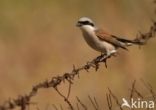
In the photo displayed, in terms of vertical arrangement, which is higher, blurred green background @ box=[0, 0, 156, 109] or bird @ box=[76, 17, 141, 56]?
blurred green background @ box=[0, 0, 156, 109]

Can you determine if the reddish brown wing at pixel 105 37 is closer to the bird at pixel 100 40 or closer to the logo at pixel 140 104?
the bird at pixel 100 40

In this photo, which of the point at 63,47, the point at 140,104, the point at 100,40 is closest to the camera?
the point at 140,104

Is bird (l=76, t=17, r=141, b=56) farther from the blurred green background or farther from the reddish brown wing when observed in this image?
the blurred green background

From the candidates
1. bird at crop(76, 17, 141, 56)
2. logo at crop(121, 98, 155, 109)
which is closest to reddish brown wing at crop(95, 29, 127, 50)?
bird at crop(76, 17, 141, 56)

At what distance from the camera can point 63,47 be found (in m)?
13.4

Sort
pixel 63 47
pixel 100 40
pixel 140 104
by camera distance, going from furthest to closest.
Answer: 1. pixel 63 47
2. pixel 100 40
3. pixel 140 104

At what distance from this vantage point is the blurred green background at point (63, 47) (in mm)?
12281

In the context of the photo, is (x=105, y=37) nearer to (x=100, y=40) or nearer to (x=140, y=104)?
(x=100, y=40)

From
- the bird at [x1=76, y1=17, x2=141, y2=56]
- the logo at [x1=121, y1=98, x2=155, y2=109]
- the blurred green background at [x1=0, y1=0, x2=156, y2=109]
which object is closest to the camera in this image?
the logo at [x1=121, y1=98, x2=155, y2=109]

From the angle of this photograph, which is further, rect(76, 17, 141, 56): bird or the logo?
rect(76, 17, 141, 56): bird

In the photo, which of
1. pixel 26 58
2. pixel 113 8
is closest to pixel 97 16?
pixel 113 8

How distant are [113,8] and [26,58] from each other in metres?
1.58

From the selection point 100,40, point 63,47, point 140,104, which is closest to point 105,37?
point 100,40

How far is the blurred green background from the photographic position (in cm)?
1228
